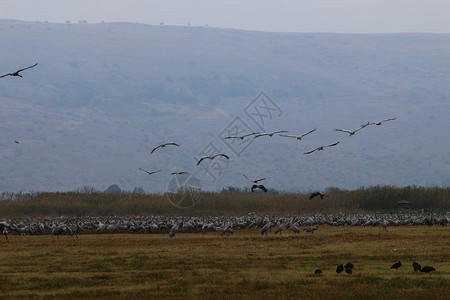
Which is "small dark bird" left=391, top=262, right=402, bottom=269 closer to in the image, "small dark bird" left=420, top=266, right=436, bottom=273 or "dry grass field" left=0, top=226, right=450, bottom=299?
"dry grass field" left=0, top=226, right=450, bottom=299

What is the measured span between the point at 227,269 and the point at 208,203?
5538 centimetres

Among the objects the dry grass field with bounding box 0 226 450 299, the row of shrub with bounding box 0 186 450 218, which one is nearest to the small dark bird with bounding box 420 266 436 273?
the dry grass field with bounding box 0 226 450 299

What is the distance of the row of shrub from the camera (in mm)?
79750

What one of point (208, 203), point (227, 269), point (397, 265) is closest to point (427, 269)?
point (397, 265)

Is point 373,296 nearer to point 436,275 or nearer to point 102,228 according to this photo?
point 436,275

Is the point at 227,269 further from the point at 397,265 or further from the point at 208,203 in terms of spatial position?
the point at 208,203

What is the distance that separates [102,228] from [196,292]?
34.0 metres

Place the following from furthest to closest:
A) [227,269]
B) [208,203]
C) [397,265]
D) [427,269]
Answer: [208,203] → [227,269] → [397,265] → [427,269]

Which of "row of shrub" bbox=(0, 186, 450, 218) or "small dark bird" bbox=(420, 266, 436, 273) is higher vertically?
"small dark bird" bbox=(420, 266, 436, 273)

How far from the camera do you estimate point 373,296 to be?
67.8 feet

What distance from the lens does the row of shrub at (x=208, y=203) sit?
262ft

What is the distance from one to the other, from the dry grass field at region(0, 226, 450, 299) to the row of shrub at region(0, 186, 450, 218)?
37.3 metres

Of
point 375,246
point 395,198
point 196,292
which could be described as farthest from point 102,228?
point 395,198

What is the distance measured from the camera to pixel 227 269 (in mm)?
27297
